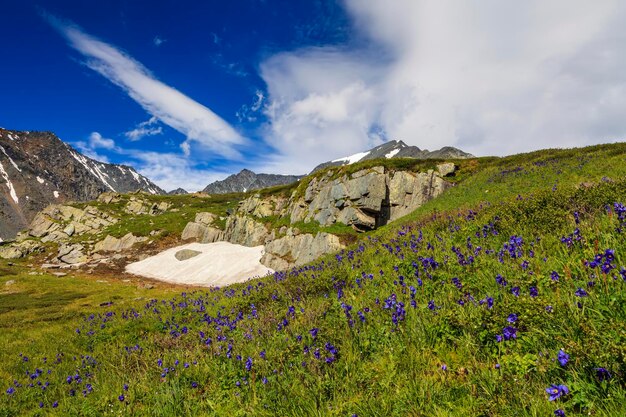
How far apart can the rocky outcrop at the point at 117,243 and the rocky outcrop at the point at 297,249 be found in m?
45.3

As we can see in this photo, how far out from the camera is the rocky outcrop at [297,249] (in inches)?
1596

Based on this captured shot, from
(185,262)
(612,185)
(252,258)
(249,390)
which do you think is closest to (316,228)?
(252,258)

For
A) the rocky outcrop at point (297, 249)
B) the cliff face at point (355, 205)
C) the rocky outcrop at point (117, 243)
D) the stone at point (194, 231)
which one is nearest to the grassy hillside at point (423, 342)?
the rocky outcrop at point (297, 249)

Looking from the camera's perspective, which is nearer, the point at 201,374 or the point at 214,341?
the point at 201,374

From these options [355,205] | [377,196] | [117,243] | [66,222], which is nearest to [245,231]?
[355,205]

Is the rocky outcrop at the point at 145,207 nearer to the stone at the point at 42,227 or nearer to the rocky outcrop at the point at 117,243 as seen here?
the stone at the point at 42,227

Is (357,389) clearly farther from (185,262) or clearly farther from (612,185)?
(185,262)

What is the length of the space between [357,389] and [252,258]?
162 feet

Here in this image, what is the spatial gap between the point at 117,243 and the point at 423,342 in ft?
295

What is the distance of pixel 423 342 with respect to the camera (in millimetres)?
4191

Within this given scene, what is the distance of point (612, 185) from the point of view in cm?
815

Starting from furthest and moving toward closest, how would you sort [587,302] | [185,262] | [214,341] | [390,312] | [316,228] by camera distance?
1. [185,262]
2. [316,228]
3. [214,341]
4. [390,312]
5. [587,302]

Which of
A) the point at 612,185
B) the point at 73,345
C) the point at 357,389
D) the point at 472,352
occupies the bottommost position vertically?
the point at 73,345

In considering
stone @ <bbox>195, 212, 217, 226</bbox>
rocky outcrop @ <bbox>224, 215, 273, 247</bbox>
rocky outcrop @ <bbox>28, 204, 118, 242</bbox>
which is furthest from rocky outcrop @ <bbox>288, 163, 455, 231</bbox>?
rocky outcrop @ <bbox>28, 204, 118, 242</bbox>
